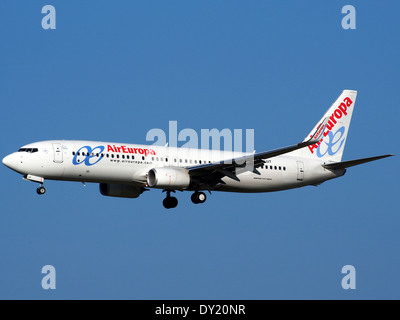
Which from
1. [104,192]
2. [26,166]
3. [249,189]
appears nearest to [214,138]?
[249,189]

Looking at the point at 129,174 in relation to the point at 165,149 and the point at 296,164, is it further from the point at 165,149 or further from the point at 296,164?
the point at 296,164

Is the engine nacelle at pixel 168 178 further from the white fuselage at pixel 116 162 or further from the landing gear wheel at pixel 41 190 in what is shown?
the landing gear wheel at pixel 41 190

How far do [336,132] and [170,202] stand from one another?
1571 cm

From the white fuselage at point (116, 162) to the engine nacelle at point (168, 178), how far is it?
79 cm

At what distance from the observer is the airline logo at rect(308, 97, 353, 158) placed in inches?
2849

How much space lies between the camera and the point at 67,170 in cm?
6069

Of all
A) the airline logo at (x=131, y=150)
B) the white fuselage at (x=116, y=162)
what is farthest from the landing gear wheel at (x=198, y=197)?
the airline logo at (x=131, y=150)

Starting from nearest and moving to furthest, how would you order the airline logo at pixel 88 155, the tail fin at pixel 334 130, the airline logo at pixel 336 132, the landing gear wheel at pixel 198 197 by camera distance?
the airline logo at pixel 88 155 → the landing gear wheel at pixel 198 197 → the tail fin at pixel 334 130 → the airline logo at pixel 336 132

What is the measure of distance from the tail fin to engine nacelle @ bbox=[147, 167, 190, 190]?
11779mm

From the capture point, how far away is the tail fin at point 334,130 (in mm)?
71562

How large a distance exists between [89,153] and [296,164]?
1686 centimetres

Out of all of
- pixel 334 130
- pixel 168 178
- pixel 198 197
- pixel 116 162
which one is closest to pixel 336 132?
pixel 334 130

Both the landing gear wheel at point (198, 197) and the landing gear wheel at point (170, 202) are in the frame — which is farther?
the landing gear wheel at point (170, 202)

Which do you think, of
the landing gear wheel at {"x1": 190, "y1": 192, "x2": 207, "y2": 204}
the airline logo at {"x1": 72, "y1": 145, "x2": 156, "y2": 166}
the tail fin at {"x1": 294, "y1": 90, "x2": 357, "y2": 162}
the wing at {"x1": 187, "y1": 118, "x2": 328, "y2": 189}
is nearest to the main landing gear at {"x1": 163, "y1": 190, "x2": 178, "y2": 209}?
the landing gear wheel at {"x1": 190, "y1": 192, "x2": 207, "y2": 204}
